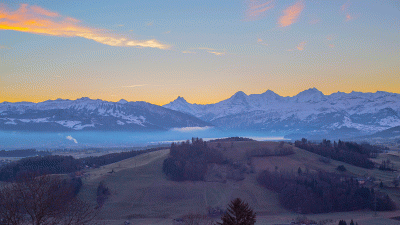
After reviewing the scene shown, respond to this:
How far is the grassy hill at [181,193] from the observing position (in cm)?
7994

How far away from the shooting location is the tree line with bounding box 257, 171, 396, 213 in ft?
278

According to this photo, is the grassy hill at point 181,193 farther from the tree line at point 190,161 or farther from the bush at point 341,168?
the tree line at point 190,161

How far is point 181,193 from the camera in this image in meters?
92.4

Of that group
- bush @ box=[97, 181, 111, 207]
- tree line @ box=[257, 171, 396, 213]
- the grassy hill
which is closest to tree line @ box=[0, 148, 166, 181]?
the grassy hill

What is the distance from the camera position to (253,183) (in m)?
100

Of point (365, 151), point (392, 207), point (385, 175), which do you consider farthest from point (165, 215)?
point (365, 151)

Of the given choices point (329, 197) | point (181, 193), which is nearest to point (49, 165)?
point (181, 193)

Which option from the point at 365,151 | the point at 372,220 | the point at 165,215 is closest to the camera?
the point at 372,220

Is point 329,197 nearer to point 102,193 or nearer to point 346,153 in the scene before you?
point 346,153

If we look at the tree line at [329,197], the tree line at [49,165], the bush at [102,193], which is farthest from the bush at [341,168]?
the tree line at [49,165]

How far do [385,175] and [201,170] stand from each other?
177 ft

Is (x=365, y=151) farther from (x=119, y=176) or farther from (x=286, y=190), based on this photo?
(x=119, y=176)

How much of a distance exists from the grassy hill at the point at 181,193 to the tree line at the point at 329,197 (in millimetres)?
2972

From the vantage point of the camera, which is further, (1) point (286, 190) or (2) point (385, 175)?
(2) point (385, 175)
